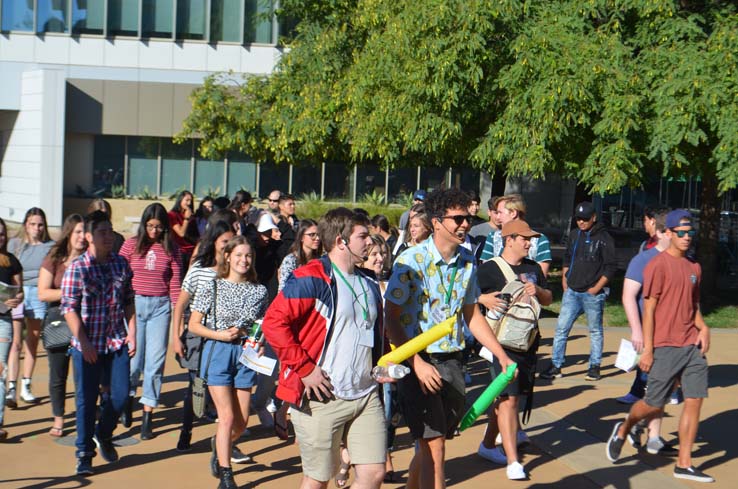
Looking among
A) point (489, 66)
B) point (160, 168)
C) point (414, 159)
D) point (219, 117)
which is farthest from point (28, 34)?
point (489, 66)

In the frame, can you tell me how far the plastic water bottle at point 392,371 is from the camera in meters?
4.75

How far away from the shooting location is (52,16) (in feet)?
110

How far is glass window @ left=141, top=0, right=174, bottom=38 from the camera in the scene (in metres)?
33.8

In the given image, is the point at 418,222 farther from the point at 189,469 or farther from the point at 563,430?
the point at 189,469

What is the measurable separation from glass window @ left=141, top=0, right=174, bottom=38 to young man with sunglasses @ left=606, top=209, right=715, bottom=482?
29404 mm

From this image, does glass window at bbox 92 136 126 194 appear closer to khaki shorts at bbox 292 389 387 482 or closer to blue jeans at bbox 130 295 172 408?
blue jeans at bbox 130 295 172 408

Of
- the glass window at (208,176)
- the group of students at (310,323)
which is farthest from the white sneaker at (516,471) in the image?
the glass window at (208,176)

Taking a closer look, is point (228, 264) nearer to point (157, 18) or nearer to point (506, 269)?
point (506, 269)

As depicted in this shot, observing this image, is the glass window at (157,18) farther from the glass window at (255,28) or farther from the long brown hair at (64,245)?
the long brown hair at (64,245)

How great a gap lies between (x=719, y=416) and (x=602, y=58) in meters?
7.29

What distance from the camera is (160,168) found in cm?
3472

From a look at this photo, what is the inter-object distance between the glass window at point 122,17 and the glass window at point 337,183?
8.48 metres

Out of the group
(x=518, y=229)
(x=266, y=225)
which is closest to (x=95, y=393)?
(x=518, y=229)

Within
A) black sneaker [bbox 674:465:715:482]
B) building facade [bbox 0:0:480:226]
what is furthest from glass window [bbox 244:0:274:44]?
black sneaker [bbox 674:465:715:482]
